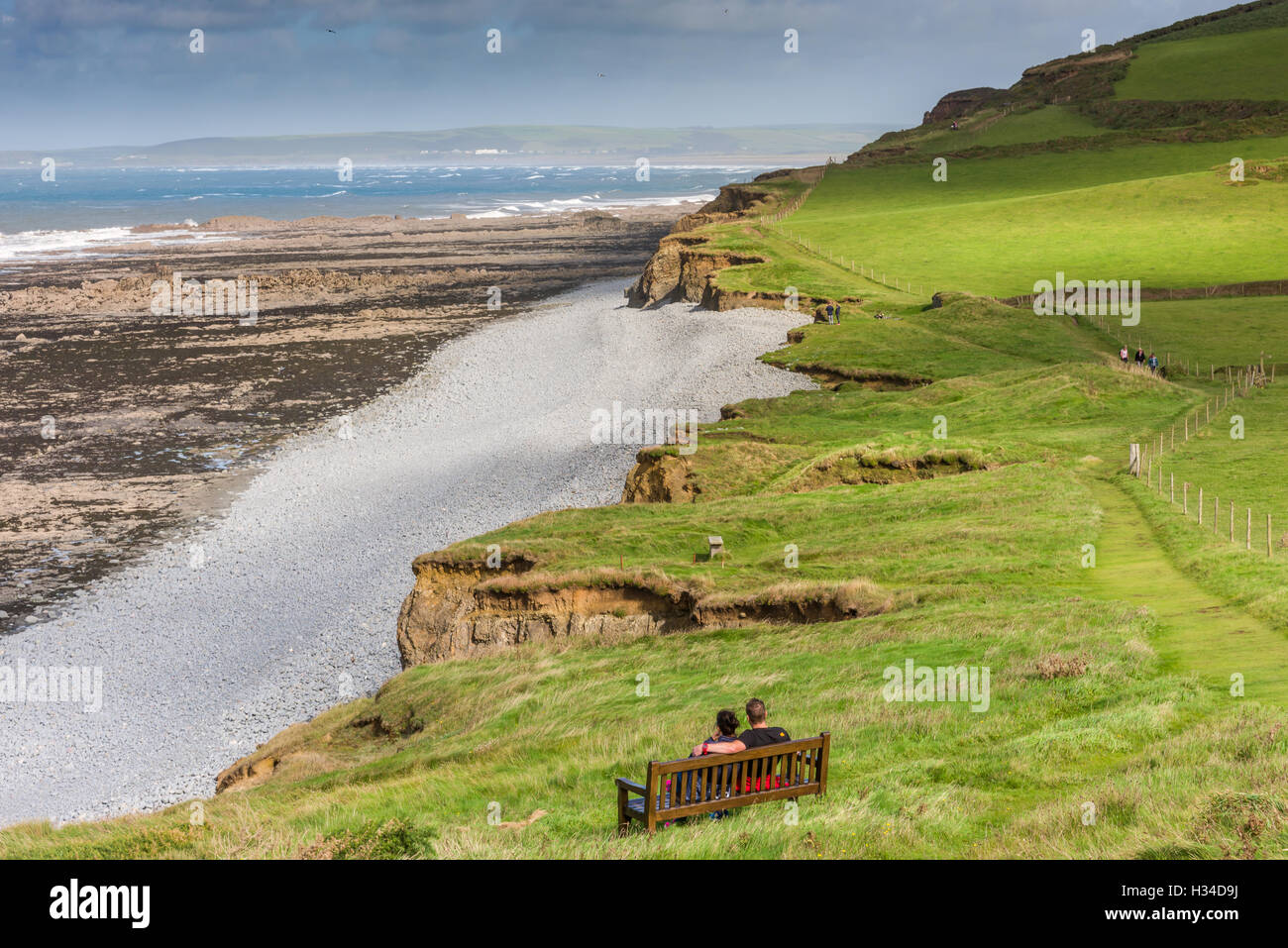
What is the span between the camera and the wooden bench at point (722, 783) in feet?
36.6

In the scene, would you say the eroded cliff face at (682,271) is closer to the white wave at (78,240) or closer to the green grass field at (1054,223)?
the green grass field at (1054,223)

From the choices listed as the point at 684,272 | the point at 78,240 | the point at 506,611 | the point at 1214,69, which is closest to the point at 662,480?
the point at 506,611

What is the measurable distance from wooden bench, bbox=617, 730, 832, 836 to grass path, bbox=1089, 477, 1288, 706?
6.21 metres

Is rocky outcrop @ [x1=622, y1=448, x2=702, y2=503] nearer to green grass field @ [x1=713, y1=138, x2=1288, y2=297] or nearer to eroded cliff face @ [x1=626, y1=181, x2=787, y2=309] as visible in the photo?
green grass field @ [x1=713, y1=138, x2=1288, y2=297]

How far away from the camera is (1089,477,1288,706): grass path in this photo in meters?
15.5

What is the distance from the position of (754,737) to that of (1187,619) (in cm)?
1005

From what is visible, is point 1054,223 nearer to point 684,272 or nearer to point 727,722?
point 684,272

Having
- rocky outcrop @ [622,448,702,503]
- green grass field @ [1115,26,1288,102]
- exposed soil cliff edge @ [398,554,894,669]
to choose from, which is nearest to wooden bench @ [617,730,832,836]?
exposed soil cliff edge @ [398,554,894,669]

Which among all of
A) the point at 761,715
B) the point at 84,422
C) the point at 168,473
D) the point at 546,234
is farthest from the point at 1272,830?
the point at 546,234

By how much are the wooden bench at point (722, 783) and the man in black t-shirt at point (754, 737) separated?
0.29 m

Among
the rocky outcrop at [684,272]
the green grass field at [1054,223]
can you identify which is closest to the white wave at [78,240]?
the rocky outcrop at [684,272]

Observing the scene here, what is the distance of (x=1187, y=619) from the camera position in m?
18.6

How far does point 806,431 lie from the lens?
134 ft
